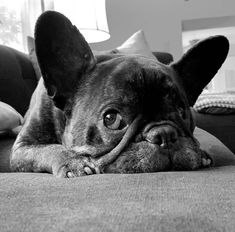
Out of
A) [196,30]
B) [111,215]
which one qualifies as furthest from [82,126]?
[196,30]

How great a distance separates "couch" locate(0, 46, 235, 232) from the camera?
0.44 m

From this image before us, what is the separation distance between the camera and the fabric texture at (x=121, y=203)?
0.44 meters

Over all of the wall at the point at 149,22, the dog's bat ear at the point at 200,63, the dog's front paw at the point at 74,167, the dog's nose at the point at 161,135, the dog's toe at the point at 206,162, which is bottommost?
the wall at the point at 149,22

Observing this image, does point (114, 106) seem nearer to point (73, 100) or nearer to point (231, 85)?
point (73, 100)

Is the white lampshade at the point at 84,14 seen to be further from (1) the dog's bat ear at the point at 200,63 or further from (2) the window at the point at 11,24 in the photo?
(1) the dog's bat ear at the point at 200,63

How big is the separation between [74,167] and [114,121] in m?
0.16

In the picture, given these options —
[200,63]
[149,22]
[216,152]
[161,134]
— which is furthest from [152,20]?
[161,134]

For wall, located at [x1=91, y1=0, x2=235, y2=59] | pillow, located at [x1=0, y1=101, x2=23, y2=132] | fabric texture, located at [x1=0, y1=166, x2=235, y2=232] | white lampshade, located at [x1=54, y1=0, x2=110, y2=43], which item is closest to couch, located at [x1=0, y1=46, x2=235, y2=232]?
fabric texture, located at [x1=0, y1=166, x2=235, y2=232]

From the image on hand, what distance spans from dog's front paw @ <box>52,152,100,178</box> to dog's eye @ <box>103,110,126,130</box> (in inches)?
3.9

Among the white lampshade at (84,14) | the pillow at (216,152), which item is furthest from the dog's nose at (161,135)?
the white lampshade at (84,14)

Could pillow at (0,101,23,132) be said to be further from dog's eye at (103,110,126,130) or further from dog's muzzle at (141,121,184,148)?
dog's muzzle at (141,121,184,148)

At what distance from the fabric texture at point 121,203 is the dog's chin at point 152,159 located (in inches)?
4.1

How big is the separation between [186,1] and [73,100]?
380cm

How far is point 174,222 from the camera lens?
45cm
